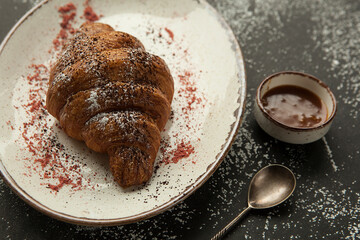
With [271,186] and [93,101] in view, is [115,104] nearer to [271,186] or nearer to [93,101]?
[93,101]

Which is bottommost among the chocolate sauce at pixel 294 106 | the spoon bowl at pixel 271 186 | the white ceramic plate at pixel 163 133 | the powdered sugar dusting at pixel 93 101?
the spoon bowl at pixel 271 186

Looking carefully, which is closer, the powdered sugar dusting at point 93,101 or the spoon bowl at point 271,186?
the powdered sugar dusting at point 93,101

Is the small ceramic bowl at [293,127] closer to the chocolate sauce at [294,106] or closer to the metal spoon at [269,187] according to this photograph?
the chocolate sauce at [294,106]

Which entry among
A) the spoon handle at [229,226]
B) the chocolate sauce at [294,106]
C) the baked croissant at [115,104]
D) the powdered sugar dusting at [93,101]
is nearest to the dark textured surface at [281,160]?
the spoon handle at [229,226]

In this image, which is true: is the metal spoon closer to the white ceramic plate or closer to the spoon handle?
the spoon handle

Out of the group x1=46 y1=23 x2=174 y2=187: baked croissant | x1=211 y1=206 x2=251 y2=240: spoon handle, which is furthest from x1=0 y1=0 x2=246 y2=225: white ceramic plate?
x1=211 y1=206 x2=251 y2=240: spoon handle

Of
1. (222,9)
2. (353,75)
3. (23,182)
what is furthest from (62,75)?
(353,75)

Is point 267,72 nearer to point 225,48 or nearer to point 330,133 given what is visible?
point 225,48
